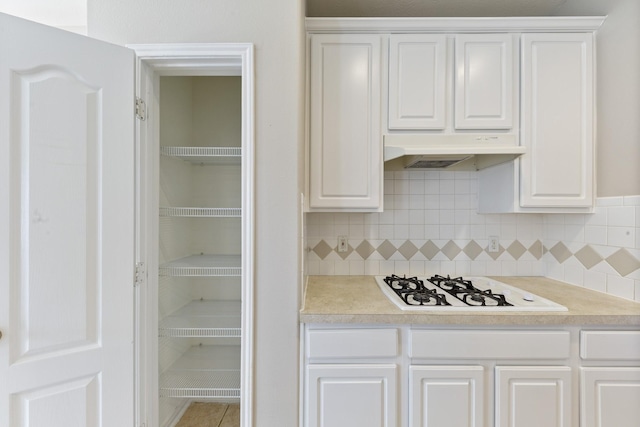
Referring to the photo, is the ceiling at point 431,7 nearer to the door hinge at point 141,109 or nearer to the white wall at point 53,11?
the door hinge at point 141,109

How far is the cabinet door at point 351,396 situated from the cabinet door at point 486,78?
1.43 meters

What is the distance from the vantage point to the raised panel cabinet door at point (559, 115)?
166 cm

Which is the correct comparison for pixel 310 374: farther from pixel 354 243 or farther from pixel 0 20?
pixel 0 20

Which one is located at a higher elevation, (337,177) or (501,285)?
(337,177)

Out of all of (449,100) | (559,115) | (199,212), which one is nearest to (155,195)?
(199,212)

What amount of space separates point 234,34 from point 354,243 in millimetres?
1392

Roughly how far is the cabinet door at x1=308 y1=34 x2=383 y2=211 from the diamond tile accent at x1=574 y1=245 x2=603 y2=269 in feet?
4.20

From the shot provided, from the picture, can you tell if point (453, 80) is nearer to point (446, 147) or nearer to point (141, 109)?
point (446, 147)

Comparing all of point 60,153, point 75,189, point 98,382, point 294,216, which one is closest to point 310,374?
point 294,216

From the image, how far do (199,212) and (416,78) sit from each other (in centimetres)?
142

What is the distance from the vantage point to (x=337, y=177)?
1.70m

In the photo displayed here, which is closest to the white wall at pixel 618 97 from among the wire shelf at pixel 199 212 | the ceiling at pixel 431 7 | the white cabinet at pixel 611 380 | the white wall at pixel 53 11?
the ceiling at pixel 431 7

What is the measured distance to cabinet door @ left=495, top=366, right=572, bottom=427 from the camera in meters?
1.31

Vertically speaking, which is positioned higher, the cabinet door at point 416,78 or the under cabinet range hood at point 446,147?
the cabinet door at point 416,78
